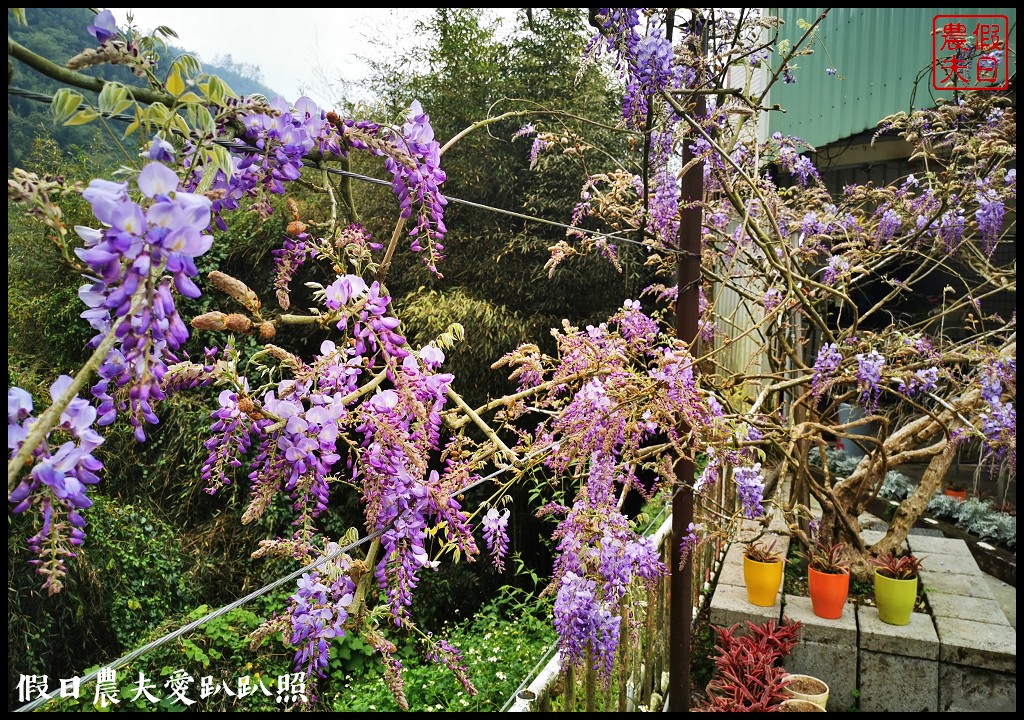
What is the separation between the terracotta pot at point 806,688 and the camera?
202cm

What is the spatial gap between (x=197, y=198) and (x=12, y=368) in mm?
3376

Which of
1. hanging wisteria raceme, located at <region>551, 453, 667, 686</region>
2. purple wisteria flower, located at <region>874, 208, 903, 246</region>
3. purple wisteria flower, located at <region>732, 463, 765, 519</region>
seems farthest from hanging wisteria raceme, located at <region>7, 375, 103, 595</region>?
purple wisteria flower, located at <region>874, 208, 903, 246</region>

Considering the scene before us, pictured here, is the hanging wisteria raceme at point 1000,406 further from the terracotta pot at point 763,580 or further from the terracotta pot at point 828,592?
the terracotta pot at point 763,580

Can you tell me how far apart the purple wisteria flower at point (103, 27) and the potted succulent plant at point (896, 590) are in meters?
2.67

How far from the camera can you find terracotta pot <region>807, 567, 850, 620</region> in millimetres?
2359

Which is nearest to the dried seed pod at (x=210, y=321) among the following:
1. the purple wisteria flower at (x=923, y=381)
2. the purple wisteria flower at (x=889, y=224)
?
the purple wisteria flower at (x=923, y=381)

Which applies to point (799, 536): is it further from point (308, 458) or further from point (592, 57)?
point (308, 458)

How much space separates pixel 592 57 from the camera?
1.72 meters

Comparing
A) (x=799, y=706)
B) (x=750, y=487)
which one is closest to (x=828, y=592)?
(x=799, y=706)

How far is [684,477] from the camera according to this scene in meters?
1.88

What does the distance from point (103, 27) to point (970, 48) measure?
354cm

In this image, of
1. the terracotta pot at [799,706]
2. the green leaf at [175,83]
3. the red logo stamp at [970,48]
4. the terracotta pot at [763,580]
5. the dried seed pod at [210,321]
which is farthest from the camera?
the red logo stamp at [970,48]

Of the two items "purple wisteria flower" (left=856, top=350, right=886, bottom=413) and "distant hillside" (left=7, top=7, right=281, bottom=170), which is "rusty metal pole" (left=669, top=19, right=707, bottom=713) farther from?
"distant hillside" (left=7, top=7, right=281, bottom=170)

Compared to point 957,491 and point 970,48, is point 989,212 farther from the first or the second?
point 957,491
